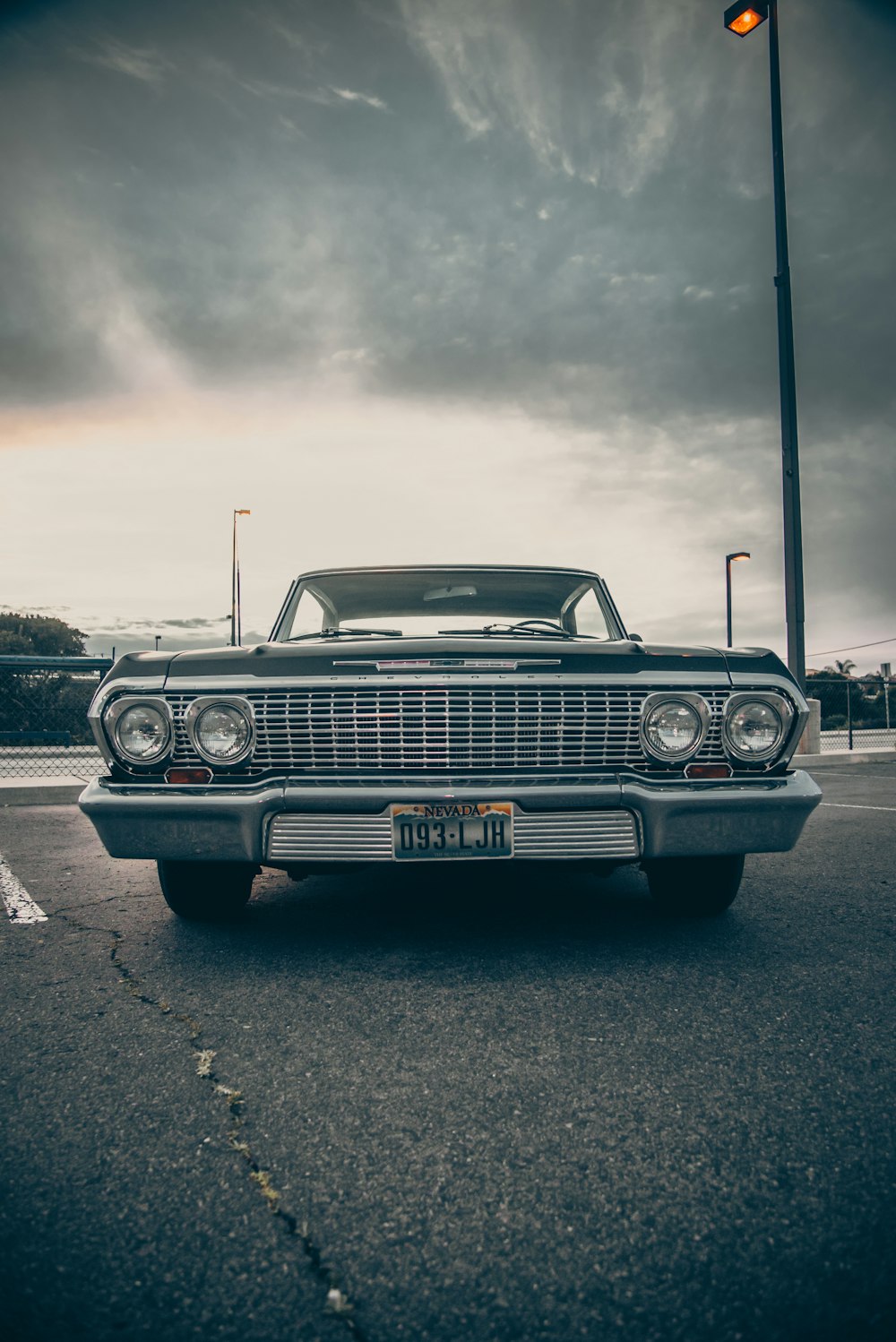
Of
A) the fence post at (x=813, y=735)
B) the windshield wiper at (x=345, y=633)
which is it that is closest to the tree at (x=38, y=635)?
the fence post at (x=813, y=735)

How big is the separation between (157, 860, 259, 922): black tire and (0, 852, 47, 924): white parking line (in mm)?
608

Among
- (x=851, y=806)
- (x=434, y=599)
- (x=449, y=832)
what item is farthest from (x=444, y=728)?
(x=851, y=806)

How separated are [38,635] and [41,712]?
109ft

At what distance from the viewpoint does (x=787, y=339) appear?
10484 millimetres

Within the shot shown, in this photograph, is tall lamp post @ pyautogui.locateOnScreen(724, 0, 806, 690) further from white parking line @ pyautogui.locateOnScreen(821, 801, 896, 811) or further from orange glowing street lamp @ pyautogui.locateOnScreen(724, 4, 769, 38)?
white parking line @ pyautogui.locateOnScreen(821, 801, 896, 811)

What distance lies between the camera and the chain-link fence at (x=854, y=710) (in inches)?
639

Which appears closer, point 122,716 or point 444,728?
point 444,728

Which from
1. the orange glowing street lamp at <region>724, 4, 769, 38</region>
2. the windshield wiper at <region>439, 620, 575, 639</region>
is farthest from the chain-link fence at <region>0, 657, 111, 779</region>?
the orange glowing street lamp at <region>724, 4, 769, 38</region>

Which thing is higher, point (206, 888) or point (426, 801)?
point (426, 801)

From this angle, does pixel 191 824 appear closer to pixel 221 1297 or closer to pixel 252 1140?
pixel 252 1140

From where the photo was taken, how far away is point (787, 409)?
10.5 meters

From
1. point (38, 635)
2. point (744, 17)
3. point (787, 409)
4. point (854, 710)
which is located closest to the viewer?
point (744, 17)

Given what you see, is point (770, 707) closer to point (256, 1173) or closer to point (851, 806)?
point (256, 1173)

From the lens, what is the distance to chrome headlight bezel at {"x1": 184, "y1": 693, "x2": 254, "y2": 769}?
279cm
